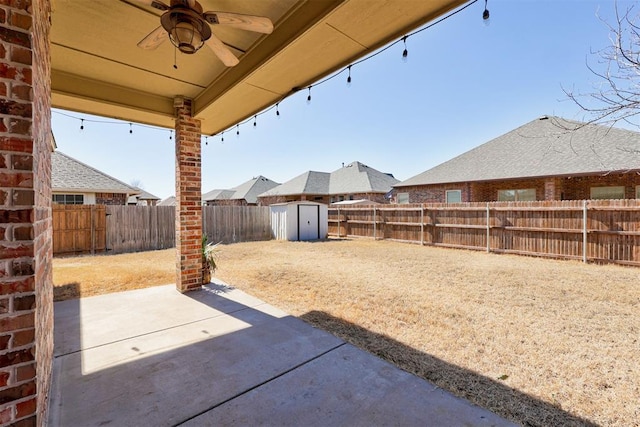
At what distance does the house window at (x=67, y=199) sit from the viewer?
13133 mm

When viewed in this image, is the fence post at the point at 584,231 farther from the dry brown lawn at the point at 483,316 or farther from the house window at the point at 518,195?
the house window at the point at 518,195

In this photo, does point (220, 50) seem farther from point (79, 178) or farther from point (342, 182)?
point (342, 182)

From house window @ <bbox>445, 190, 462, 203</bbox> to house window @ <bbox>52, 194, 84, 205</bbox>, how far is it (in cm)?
1899

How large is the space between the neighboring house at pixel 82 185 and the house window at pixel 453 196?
56.2 ft

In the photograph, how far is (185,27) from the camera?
7.39 feet

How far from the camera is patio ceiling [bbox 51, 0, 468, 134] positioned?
7.92 feet

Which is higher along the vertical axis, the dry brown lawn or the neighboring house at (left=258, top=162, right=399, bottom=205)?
the neighboring house at (left=258, top=162, right=399, bottom=205)

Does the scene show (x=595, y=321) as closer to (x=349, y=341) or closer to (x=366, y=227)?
(x=349, y=341)

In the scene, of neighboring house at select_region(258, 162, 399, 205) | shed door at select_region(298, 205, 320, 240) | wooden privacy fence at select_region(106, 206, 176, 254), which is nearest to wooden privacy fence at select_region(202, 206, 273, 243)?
wooden privacy fence at select_region(106, 206, 176, 254)

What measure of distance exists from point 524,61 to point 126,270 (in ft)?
31.6

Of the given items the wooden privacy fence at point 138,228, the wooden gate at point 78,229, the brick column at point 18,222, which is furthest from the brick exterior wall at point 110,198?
the brick column at point 18,222

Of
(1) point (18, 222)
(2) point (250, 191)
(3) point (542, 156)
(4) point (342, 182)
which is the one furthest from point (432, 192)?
(2) point (250, 191)

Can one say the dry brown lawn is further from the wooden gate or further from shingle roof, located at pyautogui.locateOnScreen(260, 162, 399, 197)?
shingle roof, located at pyautogui.locateOnScreen(260, 162, 399, 197)

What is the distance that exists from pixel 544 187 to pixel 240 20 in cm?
1529
